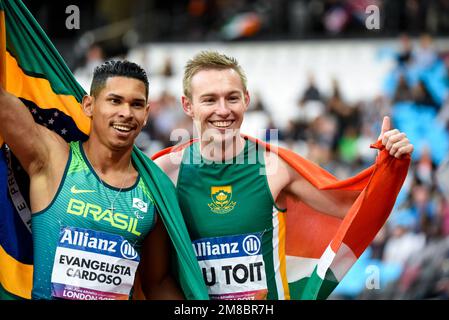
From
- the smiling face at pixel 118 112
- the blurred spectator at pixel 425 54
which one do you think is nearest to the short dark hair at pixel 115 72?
the smiling face at pixel 118 112

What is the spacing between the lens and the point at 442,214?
40.7 ft

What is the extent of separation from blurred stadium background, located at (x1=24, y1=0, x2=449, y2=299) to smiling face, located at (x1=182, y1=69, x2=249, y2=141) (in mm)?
6285

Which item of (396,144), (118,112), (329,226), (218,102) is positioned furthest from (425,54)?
(118,112)

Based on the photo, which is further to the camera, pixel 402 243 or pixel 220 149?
pixel 402 243

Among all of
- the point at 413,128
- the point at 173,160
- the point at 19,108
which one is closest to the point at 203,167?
the point at 173,160

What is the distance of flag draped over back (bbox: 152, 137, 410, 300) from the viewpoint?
584 cm

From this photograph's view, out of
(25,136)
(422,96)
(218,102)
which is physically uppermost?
(422,96)

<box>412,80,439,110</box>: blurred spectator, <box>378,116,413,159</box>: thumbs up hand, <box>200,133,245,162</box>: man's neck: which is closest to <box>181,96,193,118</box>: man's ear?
<box>200,133,245,162</box>: man's neck

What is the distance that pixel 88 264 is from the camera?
5.48 metres

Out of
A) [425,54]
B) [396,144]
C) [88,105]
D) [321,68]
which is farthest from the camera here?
[321,68]

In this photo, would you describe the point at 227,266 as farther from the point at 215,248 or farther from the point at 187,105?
the point at 187,105

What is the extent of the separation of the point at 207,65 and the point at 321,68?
11142 millimetres

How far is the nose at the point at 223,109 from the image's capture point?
5.92m
